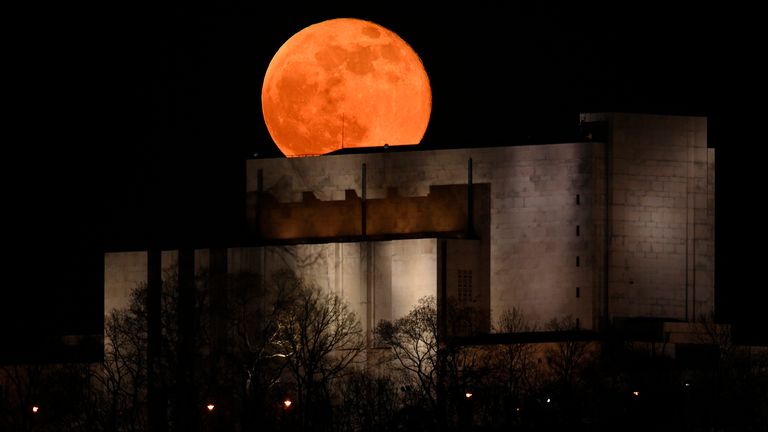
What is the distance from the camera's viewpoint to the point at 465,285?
11894 centimetres

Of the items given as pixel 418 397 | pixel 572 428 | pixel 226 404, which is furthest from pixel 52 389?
pixel 572 428

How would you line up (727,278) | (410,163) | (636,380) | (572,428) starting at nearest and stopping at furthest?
(572,428)
(636,380)
(410,163)
(727,278)

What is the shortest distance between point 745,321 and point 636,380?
1919 cm

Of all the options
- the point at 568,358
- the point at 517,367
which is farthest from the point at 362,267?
the point at 568,358

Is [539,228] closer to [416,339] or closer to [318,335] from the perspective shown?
[416,339]

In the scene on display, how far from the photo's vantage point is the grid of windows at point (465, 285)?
119 metres

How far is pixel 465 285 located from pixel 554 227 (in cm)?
563

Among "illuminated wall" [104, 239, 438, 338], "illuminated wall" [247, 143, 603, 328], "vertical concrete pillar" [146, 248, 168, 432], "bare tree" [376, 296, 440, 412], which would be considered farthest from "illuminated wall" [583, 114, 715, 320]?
"vertical concrete pillar" [146, 248, 168, 432]

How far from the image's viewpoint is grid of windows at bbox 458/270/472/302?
4673 inches

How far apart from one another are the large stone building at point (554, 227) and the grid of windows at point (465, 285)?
0.04m

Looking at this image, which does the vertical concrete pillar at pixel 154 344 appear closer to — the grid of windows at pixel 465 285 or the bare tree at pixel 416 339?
the bare tree at pixel 416 339

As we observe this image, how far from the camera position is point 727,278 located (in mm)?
140375

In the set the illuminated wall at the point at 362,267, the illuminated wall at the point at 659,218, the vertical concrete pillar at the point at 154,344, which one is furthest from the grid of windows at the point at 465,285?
the vertical concrete pillar at the point at 154,344

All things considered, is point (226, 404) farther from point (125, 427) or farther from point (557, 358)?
point (557, 358)
